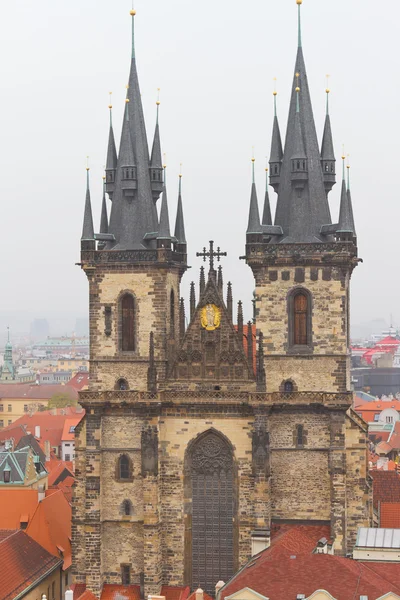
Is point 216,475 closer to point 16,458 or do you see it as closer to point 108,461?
point 108,461

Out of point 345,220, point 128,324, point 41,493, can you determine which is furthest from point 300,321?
point 41,493

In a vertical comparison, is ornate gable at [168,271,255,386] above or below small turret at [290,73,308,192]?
below

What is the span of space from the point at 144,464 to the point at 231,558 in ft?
21.2

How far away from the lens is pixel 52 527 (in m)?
69.0

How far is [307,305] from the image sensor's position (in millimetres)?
59062

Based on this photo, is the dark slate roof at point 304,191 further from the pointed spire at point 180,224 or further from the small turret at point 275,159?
the pointed spire at point 180,224

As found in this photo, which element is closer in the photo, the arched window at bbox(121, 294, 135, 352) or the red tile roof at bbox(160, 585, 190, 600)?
the red tile roof at bbox(160, 585, 190, 600)

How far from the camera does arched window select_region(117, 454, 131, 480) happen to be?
59.8m

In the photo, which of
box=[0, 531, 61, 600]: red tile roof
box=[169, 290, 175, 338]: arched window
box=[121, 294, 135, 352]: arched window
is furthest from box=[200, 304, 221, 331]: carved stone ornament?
box=[0, 531, 61, 600]: red tile roof

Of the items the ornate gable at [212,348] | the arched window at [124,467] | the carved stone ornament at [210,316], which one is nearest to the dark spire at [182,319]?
→ the ornate gable at [212,348]

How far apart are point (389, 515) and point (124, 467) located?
20.2 m

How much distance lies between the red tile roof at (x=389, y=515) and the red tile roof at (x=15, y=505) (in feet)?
69.4

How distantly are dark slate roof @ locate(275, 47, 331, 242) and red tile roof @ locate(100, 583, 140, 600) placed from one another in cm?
1906

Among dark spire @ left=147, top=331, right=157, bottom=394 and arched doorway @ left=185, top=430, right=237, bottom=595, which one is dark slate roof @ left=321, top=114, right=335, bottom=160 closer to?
dark spire @ left=147, top=331, right=157, bottom=394
